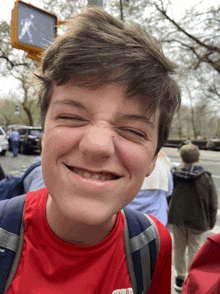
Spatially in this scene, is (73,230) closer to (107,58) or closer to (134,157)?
(134,157)

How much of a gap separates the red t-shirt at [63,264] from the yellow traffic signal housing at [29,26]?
2193mm

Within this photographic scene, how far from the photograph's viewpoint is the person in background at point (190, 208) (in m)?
3.26

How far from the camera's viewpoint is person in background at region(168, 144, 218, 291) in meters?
3.26

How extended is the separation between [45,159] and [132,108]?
40 centimetres

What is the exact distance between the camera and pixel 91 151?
925 millimetres

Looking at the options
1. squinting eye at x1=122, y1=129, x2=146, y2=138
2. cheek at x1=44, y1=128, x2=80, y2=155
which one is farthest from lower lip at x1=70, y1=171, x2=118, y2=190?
squinting eye at x1=122, y1=129, x2=146, y2=138

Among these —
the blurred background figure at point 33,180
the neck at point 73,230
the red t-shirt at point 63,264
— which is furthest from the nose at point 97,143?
the blurred background figure at point 33,180

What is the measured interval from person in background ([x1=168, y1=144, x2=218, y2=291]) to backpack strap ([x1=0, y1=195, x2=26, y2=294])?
2.61m

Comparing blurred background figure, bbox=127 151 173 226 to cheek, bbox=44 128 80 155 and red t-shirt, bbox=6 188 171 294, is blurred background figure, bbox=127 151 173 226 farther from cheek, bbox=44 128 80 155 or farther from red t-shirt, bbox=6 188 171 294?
cheek, bbox=44 128 80 155

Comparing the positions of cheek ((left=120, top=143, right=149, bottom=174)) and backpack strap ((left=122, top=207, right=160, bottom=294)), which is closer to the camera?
cheek ((left=120, top=143, right=149, bottom=174))

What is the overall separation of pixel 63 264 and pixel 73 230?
0.14 m

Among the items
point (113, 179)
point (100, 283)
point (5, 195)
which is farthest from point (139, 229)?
point (5, 195)

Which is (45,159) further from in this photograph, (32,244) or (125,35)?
(125,35)

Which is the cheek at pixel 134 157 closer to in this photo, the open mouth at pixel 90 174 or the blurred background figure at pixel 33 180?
the open mouth at pixel 90 174
